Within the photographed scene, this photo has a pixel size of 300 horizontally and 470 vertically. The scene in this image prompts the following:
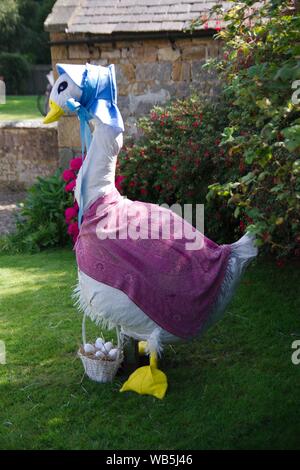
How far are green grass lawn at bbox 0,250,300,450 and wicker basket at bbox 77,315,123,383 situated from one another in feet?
0.16

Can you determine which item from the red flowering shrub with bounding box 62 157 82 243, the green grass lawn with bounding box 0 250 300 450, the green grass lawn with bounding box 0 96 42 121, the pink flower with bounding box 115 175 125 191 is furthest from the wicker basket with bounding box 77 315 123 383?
the green grass lawn with bounding box 0 96 42 121

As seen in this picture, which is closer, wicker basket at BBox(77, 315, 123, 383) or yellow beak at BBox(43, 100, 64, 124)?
yellow beak at BBox(43, 100, 64, 124)

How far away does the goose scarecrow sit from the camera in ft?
10.7

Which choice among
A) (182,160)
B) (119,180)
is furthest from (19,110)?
(182,160)

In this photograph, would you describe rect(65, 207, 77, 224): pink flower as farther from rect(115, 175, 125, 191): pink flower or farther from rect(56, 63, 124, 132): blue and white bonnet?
rect(56, 63, 124, 132): blue and white bonnet

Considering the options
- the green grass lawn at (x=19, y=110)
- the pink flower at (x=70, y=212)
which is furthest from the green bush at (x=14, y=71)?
the pink flower at (x=70, y=212)

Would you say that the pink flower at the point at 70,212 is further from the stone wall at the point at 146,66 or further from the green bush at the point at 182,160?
the stone wall at the point at 146,66

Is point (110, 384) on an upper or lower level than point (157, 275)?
lower

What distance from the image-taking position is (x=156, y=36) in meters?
7.16

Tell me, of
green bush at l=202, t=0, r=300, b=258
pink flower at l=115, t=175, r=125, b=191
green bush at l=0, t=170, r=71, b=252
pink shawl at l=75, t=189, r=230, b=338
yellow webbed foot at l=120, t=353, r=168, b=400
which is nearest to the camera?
green bush at l=202, t=0, r=300, b=258

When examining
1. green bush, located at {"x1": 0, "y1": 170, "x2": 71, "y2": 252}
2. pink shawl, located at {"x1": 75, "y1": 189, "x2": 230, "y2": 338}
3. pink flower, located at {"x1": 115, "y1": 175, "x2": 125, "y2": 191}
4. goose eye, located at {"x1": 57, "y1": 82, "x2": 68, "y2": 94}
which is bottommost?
green bush, located at {"x1": 0, "y1": 170, "x2": 71, "y2": 252}

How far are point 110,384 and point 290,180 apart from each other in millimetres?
1862
